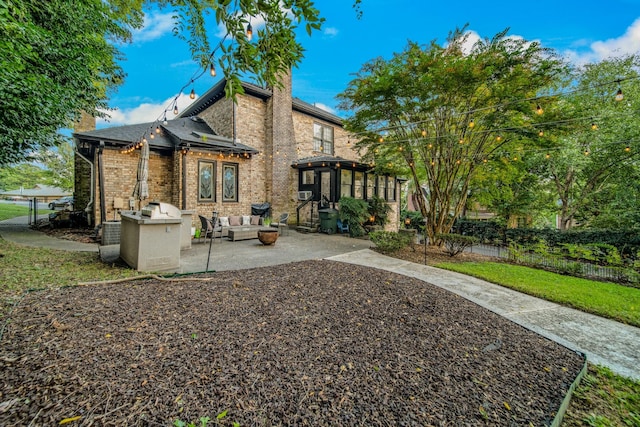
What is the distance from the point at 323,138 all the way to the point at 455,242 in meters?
10.1

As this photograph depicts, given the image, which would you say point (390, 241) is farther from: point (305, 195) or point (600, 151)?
point (600, 151)

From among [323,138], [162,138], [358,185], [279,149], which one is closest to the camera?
[162,138]

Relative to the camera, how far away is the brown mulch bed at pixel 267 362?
1.58m

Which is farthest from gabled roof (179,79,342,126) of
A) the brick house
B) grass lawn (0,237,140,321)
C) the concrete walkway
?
grass lawn (0,237,140,321)

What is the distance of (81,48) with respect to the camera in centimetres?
600

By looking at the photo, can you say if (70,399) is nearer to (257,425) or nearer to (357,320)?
(257,425)

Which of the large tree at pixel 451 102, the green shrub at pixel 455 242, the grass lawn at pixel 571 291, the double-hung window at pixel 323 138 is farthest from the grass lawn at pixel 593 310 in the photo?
the double-hung window at pixel 323 138

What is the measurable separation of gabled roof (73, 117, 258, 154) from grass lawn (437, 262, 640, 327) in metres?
8.67

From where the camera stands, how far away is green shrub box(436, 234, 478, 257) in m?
7.12

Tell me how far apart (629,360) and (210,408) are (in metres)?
3.98

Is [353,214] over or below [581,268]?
over

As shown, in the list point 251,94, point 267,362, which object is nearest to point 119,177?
point 251,94

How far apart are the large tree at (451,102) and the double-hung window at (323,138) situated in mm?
5933

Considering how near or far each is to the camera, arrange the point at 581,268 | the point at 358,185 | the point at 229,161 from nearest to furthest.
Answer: the point at 581,268 → the point at 229,161 → the point at 358,185
